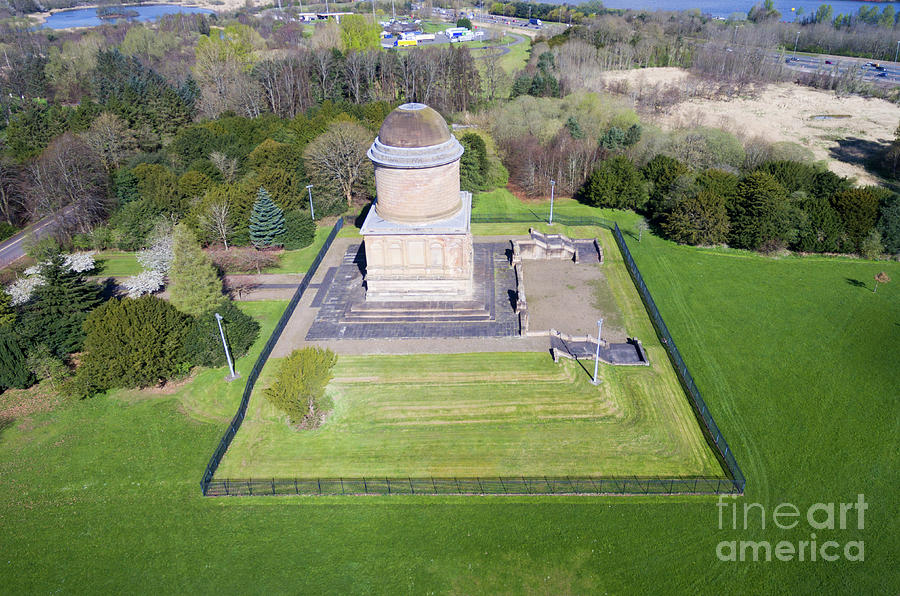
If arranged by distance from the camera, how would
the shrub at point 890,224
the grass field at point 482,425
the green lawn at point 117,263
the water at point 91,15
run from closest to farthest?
the grass field at point 482,425, the shrub at point 890,224, the green lawn at point 117,263, the water at point 91,15

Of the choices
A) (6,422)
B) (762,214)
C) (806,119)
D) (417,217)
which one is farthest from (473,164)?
(806,119)

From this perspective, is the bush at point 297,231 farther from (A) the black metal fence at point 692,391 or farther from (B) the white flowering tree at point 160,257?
(A) the black metal fence at point 692,391

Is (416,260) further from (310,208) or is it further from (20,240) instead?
(20,240)

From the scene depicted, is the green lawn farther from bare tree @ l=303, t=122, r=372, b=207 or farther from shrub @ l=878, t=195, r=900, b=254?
shrub @ l=878, t=195, r=900, b=254

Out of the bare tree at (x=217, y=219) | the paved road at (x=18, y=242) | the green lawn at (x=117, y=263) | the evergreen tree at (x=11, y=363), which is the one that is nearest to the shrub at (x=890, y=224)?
the bare tree at (x=217, y=219)

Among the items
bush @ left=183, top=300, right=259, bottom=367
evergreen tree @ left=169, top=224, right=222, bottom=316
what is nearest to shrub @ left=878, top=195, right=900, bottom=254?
bush @ left=183, top=300, right=259, bottom=367

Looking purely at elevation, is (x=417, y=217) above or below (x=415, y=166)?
below

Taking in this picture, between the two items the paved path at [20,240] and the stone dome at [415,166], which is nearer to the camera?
the stone dome at [415,166]

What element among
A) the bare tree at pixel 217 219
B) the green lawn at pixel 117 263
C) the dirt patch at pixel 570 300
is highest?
the bare tree at pixel 217 219
